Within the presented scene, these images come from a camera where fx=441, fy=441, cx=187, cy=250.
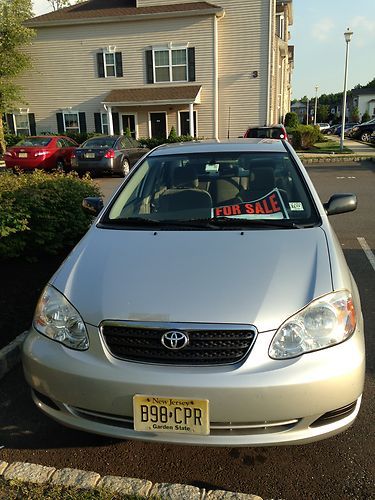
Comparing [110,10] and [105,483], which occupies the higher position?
[110,10]

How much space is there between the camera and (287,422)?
6.82ft

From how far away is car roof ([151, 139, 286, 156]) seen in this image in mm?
3824

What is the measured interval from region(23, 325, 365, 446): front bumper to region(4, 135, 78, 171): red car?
13229 millimetres

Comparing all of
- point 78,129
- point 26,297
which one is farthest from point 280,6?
point 26,297

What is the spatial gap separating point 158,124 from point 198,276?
2291 centimetres

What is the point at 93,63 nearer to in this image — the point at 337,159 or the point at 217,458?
the point at 337,159

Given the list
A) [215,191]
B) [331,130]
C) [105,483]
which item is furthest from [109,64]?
[331,130]

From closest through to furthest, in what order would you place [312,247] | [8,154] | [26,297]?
[312,247]
[26,297]
[8,154]

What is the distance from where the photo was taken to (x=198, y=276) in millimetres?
2359

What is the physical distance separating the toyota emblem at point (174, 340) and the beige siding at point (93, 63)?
73.7ft

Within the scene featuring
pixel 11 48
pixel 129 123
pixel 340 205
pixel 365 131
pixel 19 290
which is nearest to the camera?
pixel 340 205

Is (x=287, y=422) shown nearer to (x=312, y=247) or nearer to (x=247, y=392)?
(x=247, y=392)

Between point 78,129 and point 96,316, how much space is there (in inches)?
954

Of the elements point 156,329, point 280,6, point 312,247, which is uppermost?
point 280,6
